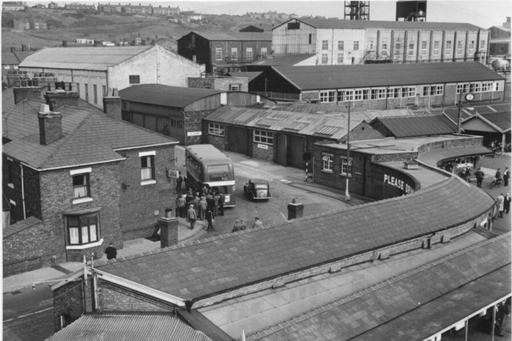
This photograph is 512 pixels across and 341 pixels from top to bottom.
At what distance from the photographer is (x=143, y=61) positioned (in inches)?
2672

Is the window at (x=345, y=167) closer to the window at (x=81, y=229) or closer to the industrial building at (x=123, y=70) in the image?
the window at (x=81, y=229)

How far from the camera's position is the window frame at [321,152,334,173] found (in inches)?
1655

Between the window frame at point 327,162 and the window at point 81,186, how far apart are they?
63.6 ft

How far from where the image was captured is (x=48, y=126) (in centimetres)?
2795

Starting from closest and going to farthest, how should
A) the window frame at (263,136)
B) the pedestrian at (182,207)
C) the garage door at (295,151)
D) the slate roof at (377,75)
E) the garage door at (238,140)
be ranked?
1. the pedestrian at (182,207)
2. the garage door at (295,151)
3. the window frame at (263,136)
4. the garage door at (238,140)
5. the slate roof at (377,75)

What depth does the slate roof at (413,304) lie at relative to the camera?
14.9 metres

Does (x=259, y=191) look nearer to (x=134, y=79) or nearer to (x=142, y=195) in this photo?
(x=142, y=195)

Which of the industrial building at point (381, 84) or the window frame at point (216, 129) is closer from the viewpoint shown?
the window frame at point (216, 129)

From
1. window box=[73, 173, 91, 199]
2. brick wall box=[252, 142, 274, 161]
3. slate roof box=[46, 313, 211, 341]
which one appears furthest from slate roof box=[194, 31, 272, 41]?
slate roof box=[46, 313, 211, 341]

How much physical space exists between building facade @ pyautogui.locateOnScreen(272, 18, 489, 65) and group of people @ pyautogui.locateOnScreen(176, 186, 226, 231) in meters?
55.6

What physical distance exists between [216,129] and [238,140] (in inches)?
127

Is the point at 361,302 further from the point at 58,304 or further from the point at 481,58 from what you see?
the point at 481,58

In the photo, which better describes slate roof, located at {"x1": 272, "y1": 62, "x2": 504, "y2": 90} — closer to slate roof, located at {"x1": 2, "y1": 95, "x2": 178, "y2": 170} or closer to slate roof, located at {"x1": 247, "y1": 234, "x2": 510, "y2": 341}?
slate roof, located at {"x1": 2, "y1": 95, "x2": 178, "y2": 170}

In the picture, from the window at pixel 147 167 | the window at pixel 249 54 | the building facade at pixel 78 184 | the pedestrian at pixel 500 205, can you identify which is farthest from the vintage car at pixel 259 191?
the window at pixel 249 54
